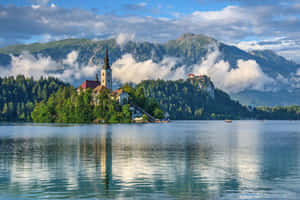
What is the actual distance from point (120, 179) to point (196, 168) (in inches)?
383

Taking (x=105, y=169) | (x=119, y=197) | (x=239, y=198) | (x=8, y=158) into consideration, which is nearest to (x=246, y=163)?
(x=105, y=169)

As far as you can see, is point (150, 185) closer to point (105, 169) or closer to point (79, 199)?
point (79, 199)

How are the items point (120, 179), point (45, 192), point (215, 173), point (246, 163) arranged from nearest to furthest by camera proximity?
point (45, 192) → point (120, 179) → point (215, 173) → point (246, 163)

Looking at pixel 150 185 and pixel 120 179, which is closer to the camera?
pixel 150 185

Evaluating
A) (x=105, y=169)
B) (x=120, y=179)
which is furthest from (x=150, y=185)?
(x=105, y=169)

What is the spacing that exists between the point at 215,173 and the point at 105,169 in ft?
33.9

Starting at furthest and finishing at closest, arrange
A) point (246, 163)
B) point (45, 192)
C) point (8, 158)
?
point (8, 158) → point (246, 163) → point (45, 192)

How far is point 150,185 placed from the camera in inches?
1165

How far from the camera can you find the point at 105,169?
38.1 metres

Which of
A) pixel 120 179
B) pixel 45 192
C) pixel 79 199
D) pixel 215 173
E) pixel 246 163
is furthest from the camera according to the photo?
pixel 246 163

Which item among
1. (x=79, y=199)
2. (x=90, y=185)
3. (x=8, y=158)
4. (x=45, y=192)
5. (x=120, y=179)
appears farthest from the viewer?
(x=8, y=158)

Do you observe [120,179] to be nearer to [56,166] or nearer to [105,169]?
[105,169]

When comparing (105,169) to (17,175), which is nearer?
(17,175)

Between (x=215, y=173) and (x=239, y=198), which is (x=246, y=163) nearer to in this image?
(x=215, y=173)
